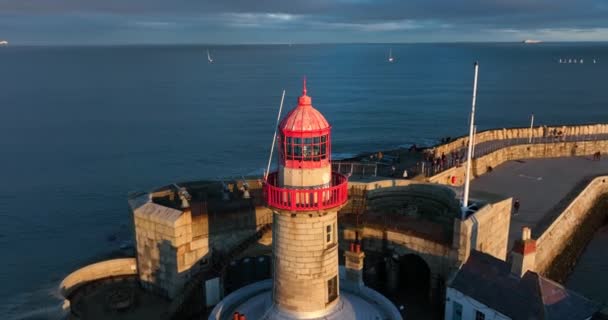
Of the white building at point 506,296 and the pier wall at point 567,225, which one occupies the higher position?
the white building at point 506,296

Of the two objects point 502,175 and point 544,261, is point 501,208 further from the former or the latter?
point 502,175

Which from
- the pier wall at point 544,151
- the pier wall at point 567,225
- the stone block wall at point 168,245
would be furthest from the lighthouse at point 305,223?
the pier wall at point 544,151

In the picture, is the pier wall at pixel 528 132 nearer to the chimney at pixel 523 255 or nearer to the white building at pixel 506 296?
the white building at pixel 506 296

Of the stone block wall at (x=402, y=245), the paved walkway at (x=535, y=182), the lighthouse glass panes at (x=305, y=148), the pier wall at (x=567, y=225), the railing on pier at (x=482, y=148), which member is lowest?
the pier wall at (x=567, y=225)

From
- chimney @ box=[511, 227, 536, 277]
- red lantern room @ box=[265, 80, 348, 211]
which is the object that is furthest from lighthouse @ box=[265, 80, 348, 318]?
chimney @ box=[511, 227, 536, 277]

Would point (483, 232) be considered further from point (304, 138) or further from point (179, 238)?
point (179, 238)

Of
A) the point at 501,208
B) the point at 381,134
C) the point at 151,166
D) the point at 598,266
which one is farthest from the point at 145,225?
the point at 381,134

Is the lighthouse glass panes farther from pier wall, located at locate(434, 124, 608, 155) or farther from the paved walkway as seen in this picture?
pier wall, located at locate(434, 124, 608, 155)
